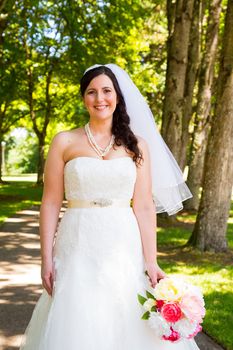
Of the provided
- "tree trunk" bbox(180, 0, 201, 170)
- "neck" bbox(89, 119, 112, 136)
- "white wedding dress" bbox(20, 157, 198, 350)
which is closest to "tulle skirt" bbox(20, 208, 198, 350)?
"white wedding dress" bbox(20, 157, 198, 350)

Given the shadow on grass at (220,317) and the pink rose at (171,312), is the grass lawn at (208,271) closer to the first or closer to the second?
the shadow on grass at (220,317)

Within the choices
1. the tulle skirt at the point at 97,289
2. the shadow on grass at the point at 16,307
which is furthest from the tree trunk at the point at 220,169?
the tulle skirt at the point at 97,289

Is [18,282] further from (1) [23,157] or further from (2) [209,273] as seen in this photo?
(1) [23,157]

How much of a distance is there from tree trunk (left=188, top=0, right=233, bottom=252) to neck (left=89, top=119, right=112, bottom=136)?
227 inches

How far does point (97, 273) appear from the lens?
3.41 meters

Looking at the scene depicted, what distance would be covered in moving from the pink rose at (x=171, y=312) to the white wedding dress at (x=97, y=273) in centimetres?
40

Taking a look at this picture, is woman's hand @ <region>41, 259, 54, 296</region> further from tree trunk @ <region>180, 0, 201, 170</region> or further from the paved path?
tree trunk @ <region>180, 0, 201, 170</region>

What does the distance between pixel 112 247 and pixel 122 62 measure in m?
17.1

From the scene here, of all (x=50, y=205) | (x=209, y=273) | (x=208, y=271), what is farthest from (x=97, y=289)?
(x=208, y=271)

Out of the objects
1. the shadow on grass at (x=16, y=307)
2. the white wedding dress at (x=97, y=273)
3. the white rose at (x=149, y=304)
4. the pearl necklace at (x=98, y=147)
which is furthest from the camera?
the shadow on grass at (x=16, y=307)

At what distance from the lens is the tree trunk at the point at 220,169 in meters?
9.05

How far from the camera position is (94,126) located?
363cm

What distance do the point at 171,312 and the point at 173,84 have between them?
10.4 meters

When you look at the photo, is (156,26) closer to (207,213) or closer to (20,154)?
(207,213)
